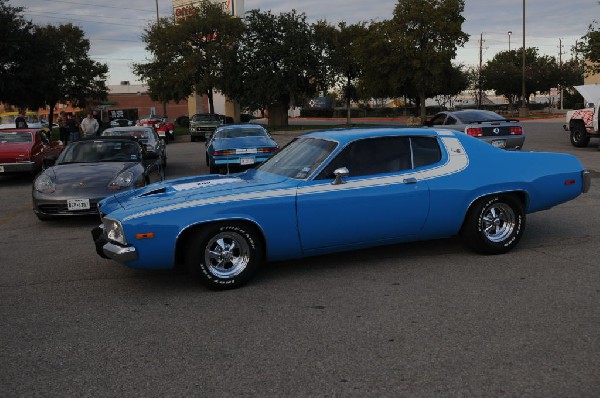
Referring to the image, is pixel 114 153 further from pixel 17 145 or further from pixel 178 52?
pixel 178 52

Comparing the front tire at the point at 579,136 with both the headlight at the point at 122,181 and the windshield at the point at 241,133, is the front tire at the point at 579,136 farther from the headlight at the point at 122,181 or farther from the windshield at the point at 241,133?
the headlight at the point at 122,181

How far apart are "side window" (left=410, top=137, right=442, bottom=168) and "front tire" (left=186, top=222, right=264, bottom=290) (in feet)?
5.98

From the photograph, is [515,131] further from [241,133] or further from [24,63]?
[24,63]

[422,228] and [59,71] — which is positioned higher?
[59,71]

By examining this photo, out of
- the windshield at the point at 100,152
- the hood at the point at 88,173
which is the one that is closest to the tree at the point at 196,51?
the windshield at the point at 100,152

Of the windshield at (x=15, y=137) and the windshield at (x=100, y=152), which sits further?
the windshield at (x=15, y=137)

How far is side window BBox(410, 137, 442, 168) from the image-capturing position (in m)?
5.82

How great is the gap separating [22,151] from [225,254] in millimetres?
10230

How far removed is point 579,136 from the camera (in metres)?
18.8

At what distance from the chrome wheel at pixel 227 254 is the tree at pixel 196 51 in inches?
1578

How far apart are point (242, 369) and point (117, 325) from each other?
1314mm

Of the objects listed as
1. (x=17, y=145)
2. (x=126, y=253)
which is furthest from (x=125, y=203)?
(x=17, y=145)

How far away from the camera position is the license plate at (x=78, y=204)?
27.1 feet

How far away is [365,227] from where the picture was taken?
5449 mm
